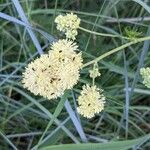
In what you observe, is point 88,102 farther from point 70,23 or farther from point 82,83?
point 82,83

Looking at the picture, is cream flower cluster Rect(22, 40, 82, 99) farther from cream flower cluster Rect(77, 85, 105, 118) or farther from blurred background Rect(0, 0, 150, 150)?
blurred background Rect(0, 0, 150, 150)

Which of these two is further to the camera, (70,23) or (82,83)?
(82,83)

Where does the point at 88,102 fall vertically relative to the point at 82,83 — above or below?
below

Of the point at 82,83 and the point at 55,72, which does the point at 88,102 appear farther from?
the point at 82,83

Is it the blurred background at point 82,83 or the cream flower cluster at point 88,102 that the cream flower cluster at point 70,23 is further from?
the blurred background at point 82,83

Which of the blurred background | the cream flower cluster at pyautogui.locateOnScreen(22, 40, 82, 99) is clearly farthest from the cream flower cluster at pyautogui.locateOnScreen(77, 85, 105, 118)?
the blurred background

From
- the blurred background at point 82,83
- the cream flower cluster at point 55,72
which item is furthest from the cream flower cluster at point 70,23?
the blurred background at point 82,83

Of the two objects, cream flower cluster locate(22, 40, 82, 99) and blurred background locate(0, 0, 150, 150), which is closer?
cream flower cluster locate(22, 40, 82, 99)

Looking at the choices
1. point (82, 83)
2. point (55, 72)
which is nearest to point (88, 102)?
point (55, 72)

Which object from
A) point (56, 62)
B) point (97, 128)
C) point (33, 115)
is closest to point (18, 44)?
point (33, 115)

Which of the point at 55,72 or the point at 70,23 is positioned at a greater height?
the point at 70,23

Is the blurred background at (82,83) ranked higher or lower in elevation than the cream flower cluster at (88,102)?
higher
